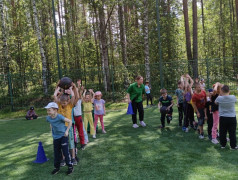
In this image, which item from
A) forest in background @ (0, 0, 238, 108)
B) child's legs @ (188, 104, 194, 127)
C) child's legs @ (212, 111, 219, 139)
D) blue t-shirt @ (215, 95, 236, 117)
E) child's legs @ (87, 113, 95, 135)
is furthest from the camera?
forest in background @ (0, 0, 238, 108)

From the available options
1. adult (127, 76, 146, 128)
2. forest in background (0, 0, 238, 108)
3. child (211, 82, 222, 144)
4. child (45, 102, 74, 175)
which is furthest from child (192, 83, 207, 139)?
forest in background (0, 0, 238, 108)

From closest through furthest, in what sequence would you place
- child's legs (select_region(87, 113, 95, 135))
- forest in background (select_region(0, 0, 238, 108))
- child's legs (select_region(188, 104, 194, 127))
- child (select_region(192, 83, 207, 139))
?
child (select_region(192, 83, 207, 139))
child's legs (select_region(87, 113, 95, 135))
child's legs (select_region(188, 104, 194, 127))
forest in background (select_region(0, 0, 238, 108))

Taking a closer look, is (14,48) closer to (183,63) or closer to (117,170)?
(183,63)

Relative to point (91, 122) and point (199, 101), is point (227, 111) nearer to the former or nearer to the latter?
point (199, 101)

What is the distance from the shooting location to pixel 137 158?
505 cm

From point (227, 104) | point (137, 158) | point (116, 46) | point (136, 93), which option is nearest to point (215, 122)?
point (227, 104)

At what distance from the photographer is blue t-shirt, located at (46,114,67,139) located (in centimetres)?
424

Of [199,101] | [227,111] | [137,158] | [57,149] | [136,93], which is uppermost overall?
[136,93]

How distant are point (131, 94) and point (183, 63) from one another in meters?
9.69

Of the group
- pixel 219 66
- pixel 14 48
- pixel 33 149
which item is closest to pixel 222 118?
pixel 33 149

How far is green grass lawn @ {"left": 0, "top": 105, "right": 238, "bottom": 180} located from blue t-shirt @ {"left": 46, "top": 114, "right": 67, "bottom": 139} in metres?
0.83

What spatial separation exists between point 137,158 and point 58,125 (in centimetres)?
194

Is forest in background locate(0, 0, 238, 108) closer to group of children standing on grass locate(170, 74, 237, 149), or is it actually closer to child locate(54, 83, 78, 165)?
group of children standing on grass locate(170, 74, 237, 149)

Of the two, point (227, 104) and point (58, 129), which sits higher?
point (227, 104)
